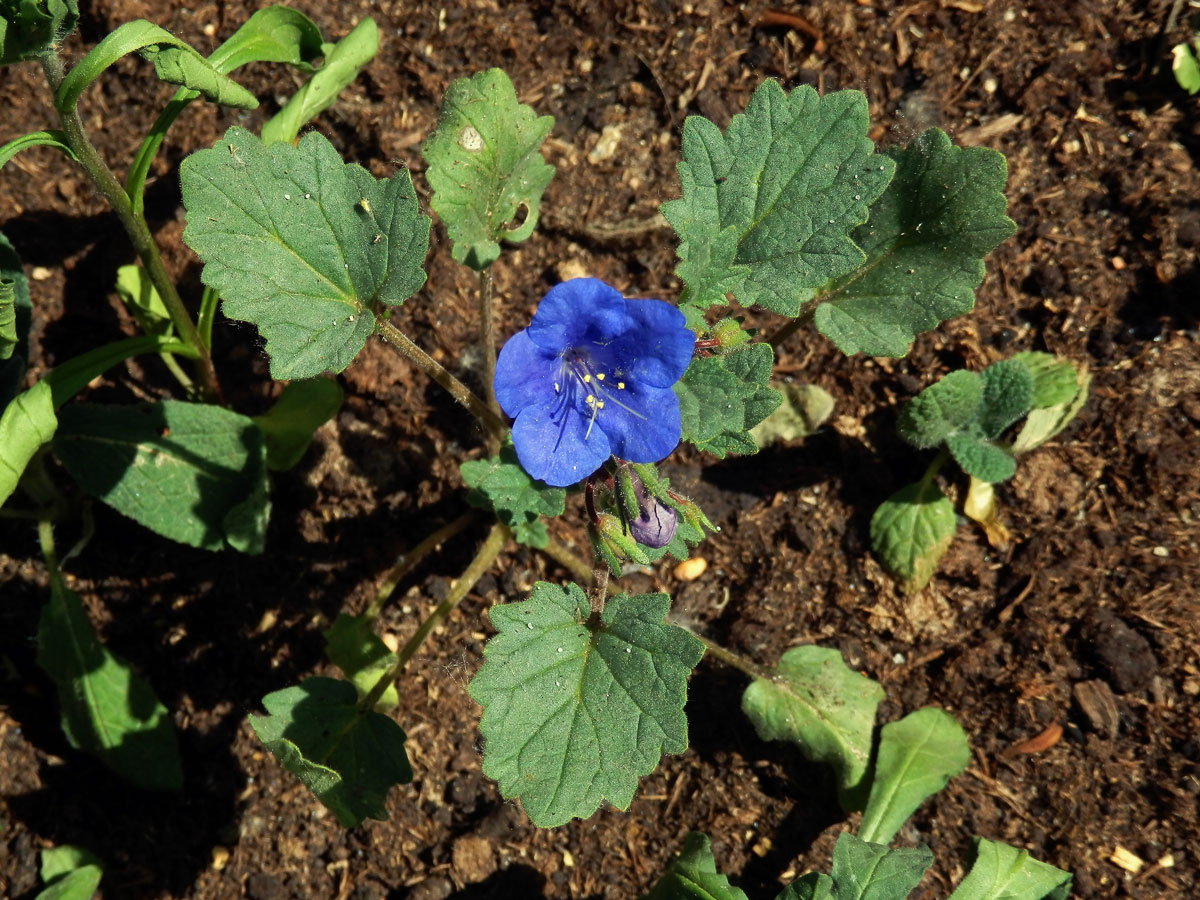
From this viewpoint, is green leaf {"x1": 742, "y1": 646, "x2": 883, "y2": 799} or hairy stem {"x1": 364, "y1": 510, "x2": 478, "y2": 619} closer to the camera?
green leaf {"x1": 742, "y1": 646, "x2": 883, "y2": 799}

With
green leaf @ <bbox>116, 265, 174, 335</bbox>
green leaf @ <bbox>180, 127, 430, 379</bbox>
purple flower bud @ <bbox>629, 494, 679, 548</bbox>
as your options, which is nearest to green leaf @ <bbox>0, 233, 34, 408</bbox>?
green leaf @ <bbox>116, 265, 174, 335</bbox>

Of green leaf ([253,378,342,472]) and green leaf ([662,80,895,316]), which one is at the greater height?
green leaf ([662,80,895,316])

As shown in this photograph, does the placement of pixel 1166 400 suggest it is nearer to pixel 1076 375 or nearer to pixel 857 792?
pixel 1076 375

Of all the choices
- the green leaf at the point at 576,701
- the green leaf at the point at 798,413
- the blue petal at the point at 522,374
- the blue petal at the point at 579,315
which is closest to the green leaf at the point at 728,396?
the blue petal at the point at 579,315

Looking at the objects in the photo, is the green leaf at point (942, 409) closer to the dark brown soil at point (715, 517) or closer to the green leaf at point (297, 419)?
the dark brown soil at point (715, 517)

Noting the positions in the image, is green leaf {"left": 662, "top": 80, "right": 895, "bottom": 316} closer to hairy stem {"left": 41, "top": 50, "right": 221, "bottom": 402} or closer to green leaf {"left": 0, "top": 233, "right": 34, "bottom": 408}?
hairy stem {"left": 41, "top": 50, "right": 221, "bottom": 402}

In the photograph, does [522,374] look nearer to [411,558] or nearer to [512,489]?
[512,489]

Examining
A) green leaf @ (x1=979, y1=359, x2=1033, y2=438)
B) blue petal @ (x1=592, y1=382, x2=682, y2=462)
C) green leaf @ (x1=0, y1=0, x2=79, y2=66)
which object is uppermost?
green leaf @ (x1=0, y1=0, x2=79, y2=66)
